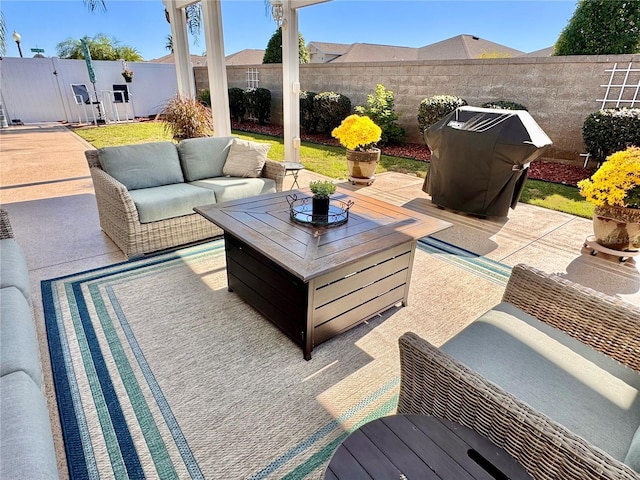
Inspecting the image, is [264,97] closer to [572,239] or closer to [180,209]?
[180,209]

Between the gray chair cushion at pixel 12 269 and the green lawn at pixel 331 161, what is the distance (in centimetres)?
422

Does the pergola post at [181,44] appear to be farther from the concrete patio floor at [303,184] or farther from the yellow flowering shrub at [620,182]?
the yellow flowering shrub at [620,182]

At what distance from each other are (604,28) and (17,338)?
823cm

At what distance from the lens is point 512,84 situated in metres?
6.18

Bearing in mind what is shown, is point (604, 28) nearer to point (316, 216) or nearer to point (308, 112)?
point (308, 112)

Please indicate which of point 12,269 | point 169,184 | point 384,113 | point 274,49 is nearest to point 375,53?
point 274,49

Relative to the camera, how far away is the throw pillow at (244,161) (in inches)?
148

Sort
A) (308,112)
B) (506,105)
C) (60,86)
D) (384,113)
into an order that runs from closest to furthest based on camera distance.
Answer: (506,105) → (384,113) → (308,112) → (60,86)

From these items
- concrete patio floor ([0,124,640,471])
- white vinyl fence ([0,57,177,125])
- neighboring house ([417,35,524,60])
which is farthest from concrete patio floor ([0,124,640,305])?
neighboring house ([417,35,524,60])

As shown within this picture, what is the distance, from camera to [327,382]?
6.08 ft

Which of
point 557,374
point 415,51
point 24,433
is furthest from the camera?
point 415,51

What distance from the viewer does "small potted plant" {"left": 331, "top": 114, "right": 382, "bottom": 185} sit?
16.5 feet

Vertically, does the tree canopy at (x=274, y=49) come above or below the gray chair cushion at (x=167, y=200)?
above

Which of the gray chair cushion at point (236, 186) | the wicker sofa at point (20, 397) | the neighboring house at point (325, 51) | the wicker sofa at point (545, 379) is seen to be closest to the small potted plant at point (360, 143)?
the gray chair cushion at point (236, 186)
